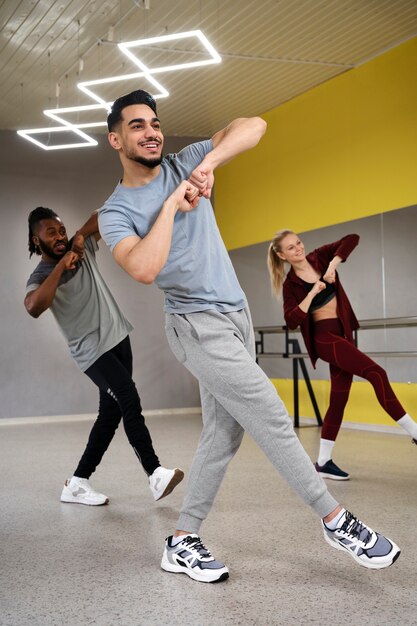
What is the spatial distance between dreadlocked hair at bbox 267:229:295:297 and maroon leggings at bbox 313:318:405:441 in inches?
15.3

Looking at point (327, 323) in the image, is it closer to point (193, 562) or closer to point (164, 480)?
point (164, 480)

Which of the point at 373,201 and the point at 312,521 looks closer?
the point at 312,521

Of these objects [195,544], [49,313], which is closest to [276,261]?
[195,544]

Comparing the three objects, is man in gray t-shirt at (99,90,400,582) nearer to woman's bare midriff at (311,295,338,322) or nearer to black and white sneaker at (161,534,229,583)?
black and white sneaker at (161,534,229,583)

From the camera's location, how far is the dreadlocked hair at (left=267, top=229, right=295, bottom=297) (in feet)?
13.4

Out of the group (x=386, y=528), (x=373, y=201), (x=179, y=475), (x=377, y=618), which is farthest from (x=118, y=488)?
(x=373, y=201)

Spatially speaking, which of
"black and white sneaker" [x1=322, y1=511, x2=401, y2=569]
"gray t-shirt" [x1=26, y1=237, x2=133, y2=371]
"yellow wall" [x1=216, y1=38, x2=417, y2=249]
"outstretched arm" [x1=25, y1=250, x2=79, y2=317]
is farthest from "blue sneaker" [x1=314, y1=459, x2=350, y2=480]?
"yellow wall" [x1=216, y1=38, x2=417, y2=249]

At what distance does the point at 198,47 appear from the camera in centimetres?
620

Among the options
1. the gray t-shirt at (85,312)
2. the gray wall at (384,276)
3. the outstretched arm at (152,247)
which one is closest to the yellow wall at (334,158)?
the gray wall at (384,276)

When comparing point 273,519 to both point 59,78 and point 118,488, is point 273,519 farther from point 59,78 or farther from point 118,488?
point 59,78

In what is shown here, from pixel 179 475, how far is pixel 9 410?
5392 mm

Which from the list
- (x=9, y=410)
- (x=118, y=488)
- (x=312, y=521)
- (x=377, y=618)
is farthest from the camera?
(x=9, y=410)

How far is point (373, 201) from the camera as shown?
21.4 ft

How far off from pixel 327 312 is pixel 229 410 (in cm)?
197
